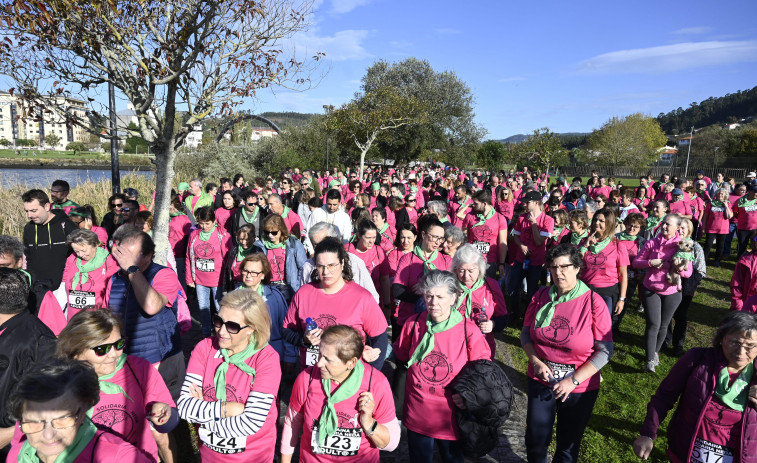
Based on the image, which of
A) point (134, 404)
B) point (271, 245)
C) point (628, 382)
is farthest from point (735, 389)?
point (271, 245)

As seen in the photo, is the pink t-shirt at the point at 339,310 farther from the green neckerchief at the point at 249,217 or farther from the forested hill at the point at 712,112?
the forested hill at the point at 712,112

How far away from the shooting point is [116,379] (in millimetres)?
2428

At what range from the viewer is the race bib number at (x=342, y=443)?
2.43 m

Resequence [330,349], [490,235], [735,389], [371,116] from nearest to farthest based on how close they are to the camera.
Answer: [330,349] < [735,389] < [490,235] < [371,116]

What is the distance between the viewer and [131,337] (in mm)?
3465

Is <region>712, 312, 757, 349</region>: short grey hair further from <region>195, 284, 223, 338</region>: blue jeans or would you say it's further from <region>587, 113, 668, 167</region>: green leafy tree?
<region>587, 113, 668, 167</region>: green leafy tree

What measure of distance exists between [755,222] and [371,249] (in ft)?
31.8

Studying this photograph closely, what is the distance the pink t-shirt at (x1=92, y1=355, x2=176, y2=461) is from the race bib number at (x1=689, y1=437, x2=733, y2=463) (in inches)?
119

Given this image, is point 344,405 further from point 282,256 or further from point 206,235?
point 206,235

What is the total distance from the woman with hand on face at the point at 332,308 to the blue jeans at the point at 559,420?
1191mm

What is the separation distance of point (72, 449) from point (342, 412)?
47.9 inches

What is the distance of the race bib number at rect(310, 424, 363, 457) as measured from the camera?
2434mm

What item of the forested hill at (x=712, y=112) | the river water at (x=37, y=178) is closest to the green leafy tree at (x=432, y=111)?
the river water at (x=37, y=178)

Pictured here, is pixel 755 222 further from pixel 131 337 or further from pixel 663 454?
pixel 131 337
